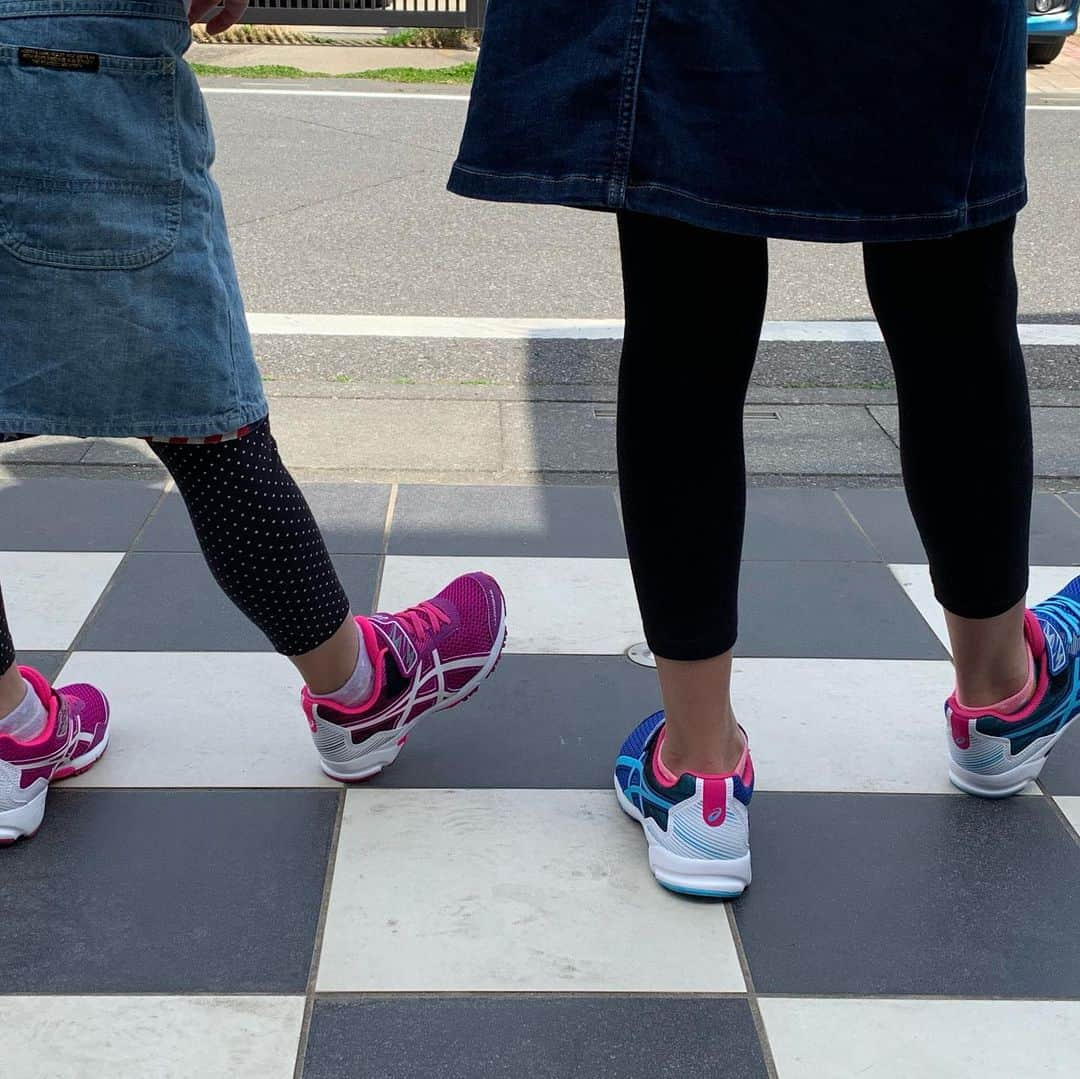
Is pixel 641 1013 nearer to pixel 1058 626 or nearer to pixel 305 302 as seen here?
pixel 1058 626

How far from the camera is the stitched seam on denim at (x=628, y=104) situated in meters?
1.16

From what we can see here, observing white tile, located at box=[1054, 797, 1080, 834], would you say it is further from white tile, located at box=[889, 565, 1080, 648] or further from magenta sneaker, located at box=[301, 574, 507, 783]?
magenta sneaker, located at box=[301, 574, 507, 783]

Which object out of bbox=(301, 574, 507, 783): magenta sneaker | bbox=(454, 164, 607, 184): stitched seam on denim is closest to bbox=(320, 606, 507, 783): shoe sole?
bbox=(301, 574, 507, 783): magenta sneaker

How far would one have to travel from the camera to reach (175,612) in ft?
6.85

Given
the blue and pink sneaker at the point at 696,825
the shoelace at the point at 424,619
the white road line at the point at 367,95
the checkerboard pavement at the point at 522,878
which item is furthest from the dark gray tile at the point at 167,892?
the white road line at the point at 367,95

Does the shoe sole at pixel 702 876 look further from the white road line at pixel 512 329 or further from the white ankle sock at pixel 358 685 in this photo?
the white road line at pixel 512 329

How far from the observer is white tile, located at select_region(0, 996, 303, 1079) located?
3.93 feet

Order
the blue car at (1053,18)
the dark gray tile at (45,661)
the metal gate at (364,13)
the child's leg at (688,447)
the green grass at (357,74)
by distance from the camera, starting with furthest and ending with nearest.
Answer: the metal gate at (364,13), the blue car at (1053,18), the green grass at (357,74), the dark gray tile at (45,661), the child's leg at (688,447)

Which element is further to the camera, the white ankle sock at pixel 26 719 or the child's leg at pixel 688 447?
the white ankle sock at pixel 26 719

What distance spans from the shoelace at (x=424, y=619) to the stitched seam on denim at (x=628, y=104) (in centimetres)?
69

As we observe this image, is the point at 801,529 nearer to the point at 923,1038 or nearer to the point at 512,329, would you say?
the point at 923,1038

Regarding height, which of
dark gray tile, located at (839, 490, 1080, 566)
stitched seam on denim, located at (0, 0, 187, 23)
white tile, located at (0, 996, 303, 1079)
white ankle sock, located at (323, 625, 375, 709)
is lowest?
dark gray tile, located at (839, 490, 1080, 566)

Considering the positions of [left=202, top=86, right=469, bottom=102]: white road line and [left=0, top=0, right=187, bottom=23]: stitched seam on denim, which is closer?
[left=0, top=0, right=187, bottom=23]: stitched seam on denim

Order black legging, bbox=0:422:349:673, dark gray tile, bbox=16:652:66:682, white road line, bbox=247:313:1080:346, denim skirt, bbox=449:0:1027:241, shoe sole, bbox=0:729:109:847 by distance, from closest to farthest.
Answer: denim skirt, bbox=449:0:1027:241 → black legging, bbox=0:422:349:673 → shoe sole, bbox=0:729:109:847 → dark gray tile, bbox=16:652:66:682 → white road line, bbox=247:313:1080:346
